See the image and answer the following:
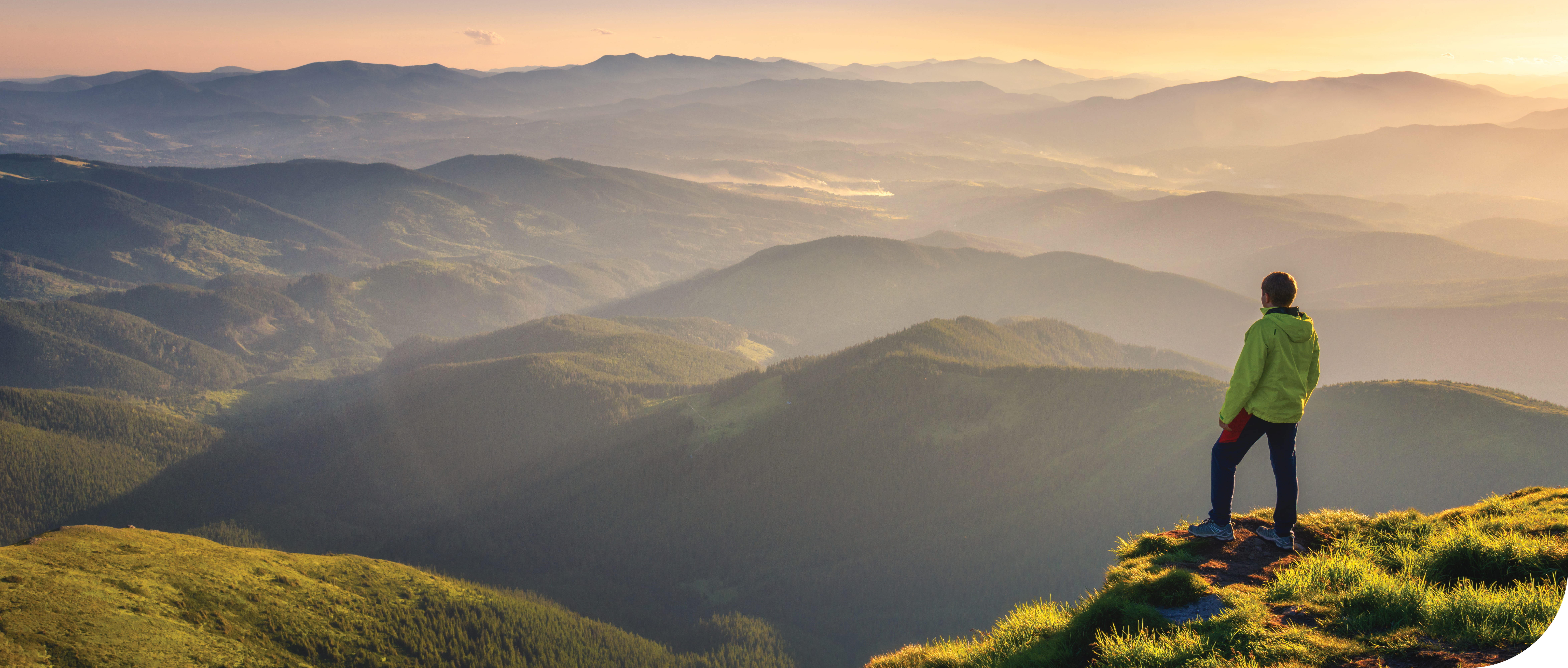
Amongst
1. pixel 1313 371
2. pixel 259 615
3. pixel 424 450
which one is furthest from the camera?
pixel 424 450

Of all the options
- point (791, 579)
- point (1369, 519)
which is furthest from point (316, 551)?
point (1369, 519)

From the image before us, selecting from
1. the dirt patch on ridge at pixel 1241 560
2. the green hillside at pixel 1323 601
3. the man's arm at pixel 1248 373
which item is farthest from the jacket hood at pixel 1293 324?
the dirt patch on ridge at pixel 1241 560

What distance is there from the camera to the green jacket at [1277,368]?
503 inches

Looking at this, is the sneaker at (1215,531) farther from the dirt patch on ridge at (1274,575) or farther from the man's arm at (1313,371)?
the man's arm at (1313,371)

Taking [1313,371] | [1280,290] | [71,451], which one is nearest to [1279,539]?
[1313,371]

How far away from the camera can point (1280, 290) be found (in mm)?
13125

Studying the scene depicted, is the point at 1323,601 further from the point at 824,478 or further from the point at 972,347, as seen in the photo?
the point at 972,347

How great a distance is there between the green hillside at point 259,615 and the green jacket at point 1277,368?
6184 cm

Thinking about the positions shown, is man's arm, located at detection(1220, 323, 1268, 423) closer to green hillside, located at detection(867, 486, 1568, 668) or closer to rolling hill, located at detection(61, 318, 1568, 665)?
green hillside, located at detection(867, 486, 1568, 668)

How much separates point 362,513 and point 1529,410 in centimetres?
17846

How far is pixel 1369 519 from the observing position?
51.1ft

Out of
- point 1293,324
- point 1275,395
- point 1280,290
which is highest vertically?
point 1280,290

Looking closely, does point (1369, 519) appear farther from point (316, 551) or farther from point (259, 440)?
point (259, 440)

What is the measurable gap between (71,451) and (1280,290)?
204m
